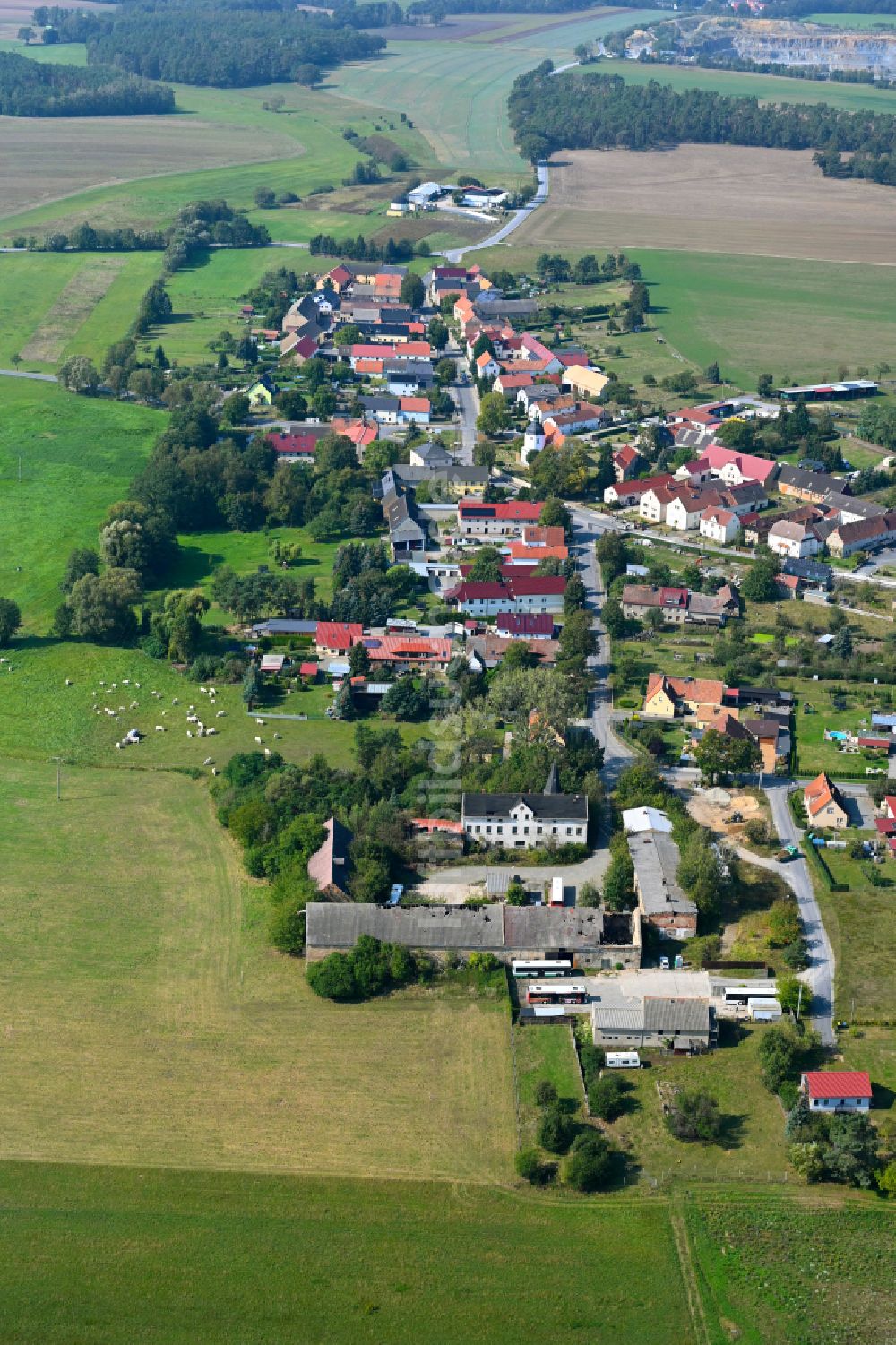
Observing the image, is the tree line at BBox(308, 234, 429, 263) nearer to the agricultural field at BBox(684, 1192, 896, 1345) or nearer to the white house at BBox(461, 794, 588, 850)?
the white house at BBox(461, 794, 588, 850)

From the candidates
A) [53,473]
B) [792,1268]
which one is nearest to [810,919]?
[792,1268]

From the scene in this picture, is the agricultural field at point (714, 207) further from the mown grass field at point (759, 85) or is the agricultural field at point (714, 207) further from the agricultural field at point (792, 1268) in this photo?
the agricultural field at point (792, 1268)

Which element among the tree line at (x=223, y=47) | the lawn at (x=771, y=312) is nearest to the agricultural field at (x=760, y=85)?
the tree line at (x=223, y=47)

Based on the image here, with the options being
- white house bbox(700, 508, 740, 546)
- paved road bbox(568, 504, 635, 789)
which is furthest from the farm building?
white house bbox(700, 508, 740, 546)

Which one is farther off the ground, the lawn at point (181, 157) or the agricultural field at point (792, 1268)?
the lawn at point (181, 157)

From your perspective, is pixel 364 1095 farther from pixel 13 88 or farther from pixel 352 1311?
pixel 13 88

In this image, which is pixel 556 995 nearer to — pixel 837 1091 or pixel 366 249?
pixel 837 1091

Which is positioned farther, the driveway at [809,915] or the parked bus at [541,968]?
the parked bus at [541,968]
